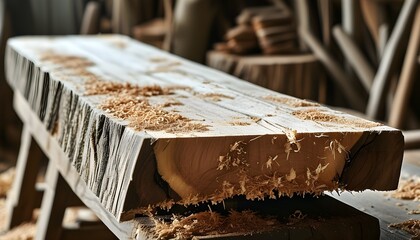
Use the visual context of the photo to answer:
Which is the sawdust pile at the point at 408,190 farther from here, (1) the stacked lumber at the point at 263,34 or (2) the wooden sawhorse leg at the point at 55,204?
(1) the stacked lumber at the point at 263,34

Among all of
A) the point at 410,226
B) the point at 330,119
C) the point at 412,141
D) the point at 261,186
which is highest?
the point at 330,119

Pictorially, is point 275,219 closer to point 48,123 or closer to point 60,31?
point 48,123

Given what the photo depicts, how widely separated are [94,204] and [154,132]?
26.5 inches

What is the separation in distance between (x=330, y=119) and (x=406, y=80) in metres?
2.37

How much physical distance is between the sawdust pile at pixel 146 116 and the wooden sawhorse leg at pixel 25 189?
192 cm

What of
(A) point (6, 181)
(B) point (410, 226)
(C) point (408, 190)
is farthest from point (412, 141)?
(A) point (6, 181)

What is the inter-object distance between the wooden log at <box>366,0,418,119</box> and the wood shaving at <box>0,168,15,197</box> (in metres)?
2.51

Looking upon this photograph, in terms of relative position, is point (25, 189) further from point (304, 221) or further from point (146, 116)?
point (304, 221)

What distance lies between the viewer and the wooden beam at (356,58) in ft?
14.7

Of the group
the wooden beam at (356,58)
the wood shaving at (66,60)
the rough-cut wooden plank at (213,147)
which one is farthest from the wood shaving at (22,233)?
the wooden beam at (356,58)

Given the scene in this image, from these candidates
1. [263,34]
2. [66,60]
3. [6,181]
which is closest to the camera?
[66,60]

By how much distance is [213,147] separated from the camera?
5.29 ft

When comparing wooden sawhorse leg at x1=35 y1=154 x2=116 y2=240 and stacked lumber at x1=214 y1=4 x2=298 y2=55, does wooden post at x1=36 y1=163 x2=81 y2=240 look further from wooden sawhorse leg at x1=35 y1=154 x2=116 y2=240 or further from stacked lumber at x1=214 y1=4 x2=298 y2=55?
stacked lumber at x1=214 y1=4 x2=298 y2=55

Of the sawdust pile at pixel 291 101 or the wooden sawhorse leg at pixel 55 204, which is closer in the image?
the sawdust pile at pixel 291 101
